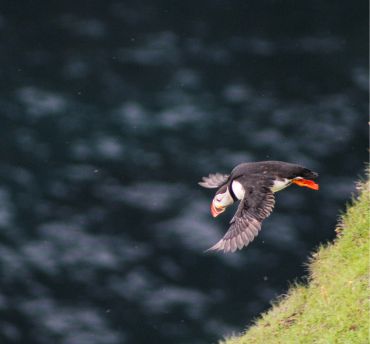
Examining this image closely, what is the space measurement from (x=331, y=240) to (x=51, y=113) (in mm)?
3585

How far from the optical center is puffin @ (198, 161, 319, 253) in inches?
320

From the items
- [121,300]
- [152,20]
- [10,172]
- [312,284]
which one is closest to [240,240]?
[312,284]

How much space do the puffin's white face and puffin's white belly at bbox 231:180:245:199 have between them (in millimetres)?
119

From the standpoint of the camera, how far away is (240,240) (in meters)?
8.09

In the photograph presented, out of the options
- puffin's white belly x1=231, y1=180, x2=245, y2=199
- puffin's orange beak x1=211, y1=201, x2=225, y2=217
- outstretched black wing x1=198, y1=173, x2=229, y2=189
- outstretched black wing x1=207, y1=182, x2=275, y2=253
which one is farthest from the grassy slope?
outstretched black wing x1=198, y1=173, x2=229, y2=189

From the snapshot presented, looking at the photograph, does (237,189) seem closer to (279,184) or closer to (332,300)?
(279,184)

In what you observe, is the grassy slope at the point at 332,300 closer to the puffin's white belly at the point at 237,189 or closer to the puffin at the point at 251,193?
the puffin at the point at 251,193

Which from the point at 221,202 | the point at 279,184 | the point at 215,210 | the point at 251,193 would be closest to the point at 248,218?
the point at 251,193

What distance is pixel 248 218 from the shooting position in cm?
823

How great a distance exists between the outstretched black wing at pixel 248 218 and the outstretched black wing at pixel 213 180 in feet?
3.53

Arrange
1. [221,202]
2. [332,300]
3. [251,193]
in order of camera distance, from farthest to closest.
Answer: [221,202]
[251,193]
[332,300]

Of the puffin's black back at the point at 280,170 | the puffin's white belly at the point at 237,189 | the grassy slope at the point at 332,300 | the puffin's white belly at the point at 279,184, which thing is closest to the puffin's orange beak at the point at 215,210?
the puffin's white belly at the point at 237,189

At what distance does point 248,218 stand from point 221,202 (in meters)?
0.79

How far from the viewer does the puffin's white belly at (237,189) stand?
861 centimetres
